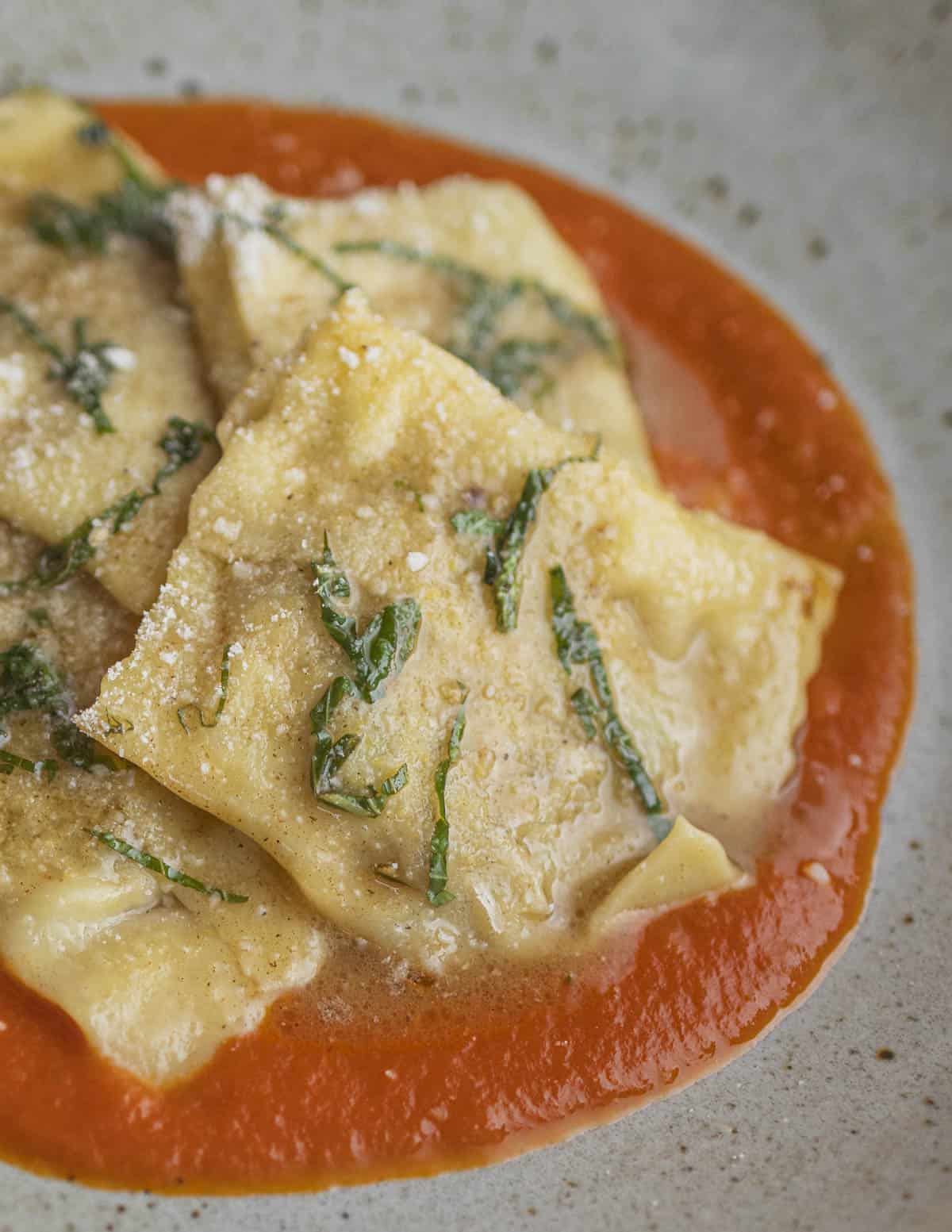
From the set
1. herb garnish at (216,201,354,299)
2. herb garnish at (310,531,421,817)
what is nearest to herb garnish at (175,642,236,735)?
herb garnish at (310,531,421,817)

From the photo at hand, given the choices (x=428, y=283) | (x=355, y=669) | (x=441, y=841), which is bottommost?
(x=441, y=841)

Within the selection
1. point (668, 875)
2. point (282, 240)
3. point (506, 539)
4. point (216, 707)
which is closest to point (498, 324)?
point (282, 240)

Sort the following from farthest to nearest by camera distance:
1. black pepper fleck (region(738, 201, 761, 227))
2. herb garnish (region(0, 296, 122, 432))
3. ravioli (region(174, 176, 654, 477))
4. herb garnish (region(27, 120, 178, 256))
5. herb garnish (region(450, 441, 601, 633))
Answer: black pepper fleck (region(738, 201, 761, 227))
herb garnish (region(27, 120, 178, 256))
ravioli (region(174, 176, 654, 477))
herb garnish (region(0, 296, 122, 432))
herb garnish (region(450, 441, 601, 633))

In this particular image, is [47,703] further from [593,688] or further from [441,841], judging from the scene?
[593,688]

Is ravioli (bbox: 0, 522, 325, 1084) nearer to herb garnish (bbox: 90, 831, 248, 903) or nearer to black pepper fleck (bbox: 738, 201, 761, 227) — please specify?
herb garnish (bbox: 90, 831, 248, 903)

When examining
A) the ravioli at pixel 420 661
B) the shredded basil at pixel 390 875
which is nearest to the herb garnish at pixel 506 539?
the ravioli at pixel 420 661
